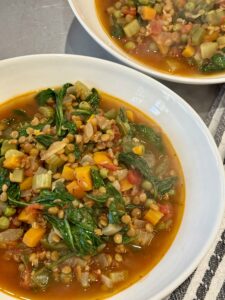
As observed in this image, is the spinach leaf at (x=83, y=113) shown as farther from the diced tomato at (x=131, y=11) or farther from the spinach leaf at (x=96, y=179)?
the diced tomato at (x=131, y=11)

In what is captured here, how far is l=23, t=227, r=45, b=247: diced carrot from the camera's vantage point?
2590 mm

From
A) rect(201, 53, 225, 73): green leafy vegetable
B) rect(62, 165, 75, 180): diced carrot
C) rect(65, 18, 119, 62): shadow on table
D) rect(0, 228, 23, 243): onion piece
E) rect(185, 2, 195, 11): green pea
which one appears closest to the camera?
rect(0, 228, 23, 243): onion piece


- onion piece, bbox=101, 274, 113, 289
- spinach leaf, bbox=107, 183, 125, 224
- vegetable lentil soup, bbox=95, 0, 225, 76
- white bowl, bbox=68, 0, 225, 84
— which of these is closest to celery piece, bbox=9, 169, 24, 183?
spinach leaf, bbox=107, 183, 125, 224

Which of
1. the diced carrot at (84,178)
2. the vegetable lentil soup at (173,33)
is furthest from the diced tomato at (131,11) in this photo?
the diced carrot at (84,178)

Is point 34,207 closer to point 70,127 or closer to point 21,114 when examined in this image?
point 70,127

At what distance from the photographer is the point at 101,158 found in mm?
2824

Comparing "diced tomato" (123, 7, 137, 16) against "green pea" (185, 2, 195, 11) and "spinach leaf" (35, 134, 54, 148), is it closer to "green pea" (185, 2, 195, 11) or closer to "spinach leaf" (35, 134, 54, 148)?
"green pea" (185, 2, 195, 11)

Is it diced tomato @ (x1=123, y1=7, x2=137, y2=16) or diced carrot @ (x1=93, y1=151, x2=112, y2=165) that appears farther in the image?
diced tomato @ (x1=123, y1=7, x2=137, y2=16)

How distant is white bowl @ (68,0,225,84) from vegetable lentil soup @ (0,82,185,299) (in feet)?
1.51

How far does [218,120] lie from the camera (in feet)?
11.2

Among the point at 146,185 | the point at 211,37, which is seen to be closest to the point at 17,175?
the point at 146,185

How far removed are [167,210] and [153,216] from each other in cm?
12

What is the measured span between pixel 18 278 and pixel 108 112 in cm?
122

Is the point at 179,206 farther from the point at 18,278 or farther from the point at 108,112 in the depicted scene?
the point at 18,278
